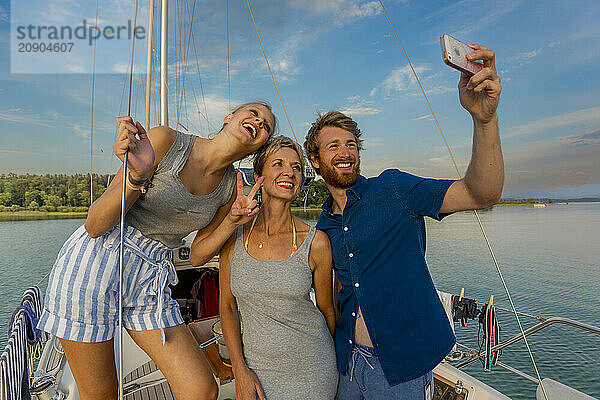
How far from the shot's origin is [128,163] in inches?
46.8

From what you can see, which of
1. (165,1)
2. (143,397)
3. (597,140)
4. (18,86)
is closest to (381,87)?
(597,140)

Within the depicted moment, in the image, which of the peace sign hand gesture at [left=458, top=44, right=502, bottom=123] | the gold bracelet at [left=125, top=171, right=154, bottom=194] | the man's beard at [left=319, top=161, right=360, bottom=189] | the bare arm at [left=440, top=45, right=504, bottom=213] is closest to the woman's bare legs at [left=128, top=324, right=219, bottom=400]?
the gold bracelet at [left=125, top=171, right=154, bottom=194]

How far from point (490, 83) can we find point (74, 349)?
175 centimetres

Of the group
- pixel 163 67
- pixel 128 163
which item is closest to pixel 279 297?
pixel 128 163

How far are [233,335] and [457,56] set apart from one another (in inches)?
53.4

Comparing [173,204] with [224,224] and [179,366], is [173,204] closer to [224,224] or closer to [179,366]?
[224,224]

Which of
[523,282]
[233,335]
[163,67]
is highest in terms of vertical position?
[163,67]

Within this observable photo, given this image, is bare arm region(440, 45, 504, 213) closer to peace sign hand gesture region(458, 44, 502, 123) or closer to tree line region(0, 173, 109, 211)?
peace sign hand gesture region(458, 44, 502, 123)

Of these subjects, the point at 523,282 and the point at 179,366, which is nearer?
the point at 179,366

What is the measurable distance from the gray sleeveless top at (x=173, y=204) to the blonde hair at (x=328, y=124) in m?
0.41

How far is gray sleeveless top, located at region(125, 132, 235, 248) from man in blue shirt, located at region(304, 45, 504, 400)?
549 mm

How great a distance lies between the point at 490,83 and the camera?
106cm

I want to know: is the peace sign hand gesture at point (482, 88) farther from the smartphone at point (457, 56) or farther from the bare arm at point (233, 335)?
the bare arm at point (233, 335)

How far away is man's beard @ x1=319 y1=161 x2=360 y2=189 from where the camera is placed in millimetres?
1667
